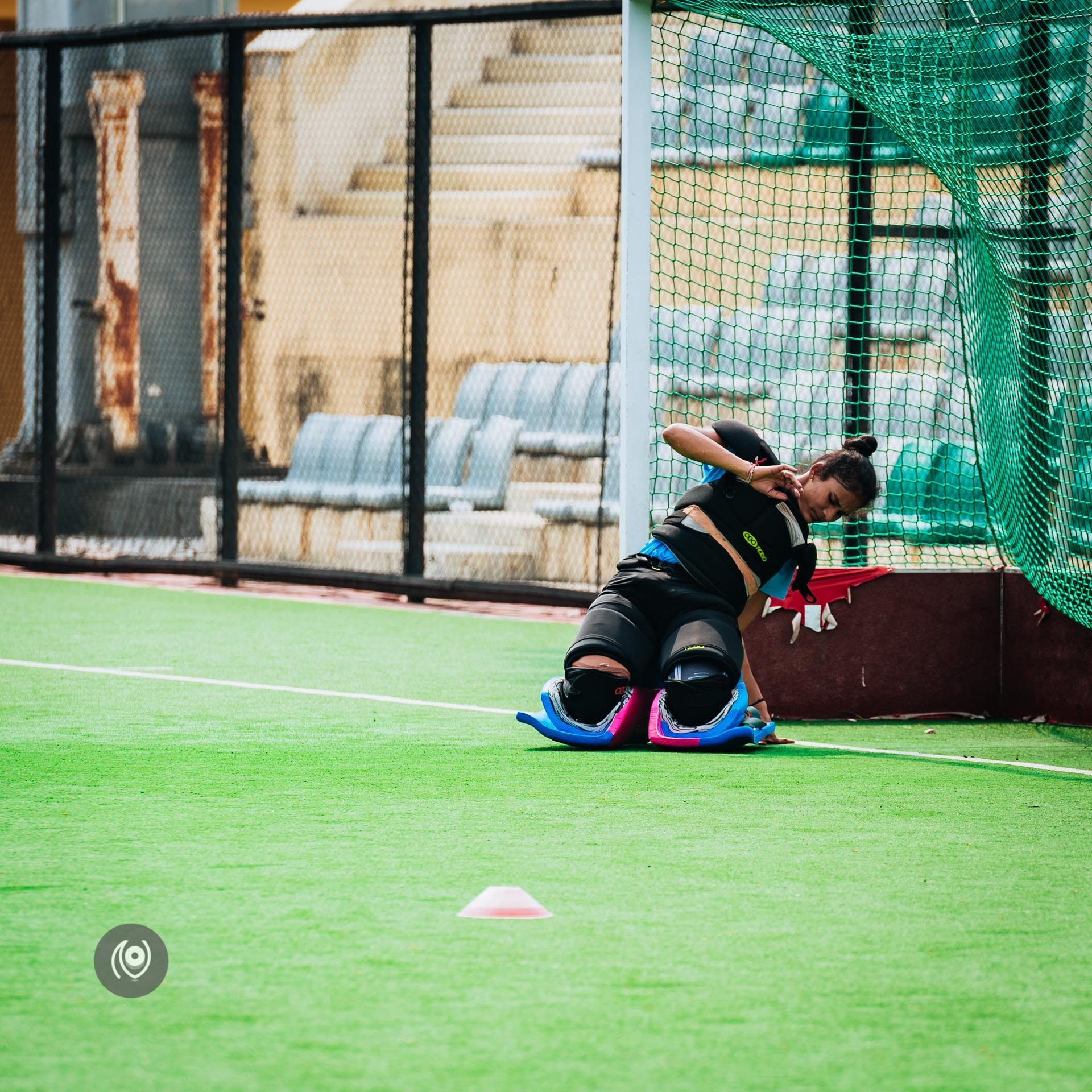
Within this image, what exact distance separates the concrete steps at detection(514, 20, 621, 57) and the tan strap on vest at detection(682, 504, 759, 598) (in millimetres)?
8519

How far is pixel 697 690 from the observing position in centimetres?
534

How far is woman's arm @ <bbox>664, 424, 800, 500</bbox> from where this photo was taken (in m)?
5.49

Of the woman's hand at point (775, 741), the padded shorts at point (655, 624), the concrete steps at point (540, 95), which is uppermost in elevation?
the concrete steps at point (540, 95)

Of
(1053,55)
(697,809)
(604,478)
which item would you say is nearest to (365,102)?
(604,478)

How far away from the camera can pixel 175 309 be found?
1280 cm

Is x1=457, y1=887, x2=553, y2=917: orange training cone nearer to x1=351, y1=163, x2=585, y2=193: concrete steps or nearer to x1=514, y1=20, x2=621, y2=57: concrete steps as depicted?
x1=351, y1=163, x2=585, y2=193: concrete steps

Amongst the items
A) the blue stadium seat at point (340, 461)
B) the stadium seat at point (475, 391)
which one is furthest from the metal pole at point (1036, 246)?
the blue stadium seat at point (340, 461)

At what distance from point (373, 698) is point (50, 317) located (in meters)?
5.71

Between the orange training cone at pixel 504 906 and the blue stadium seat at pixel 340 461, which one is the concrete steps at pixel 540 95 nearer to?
the blue stadium seat at pixel 340 461

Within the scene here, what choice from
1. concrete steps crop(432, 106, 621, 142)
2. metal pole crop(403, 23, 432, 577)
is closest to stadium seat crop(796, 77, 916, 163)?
metal pole crop(403, 23, 432, 577)

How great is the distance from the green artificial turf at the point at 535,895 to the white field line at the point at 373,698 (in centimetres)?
11

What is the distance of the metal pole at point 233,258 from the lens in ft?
34.9

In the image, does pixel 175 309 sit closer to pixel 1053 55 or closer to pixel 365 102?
pixel 365 102

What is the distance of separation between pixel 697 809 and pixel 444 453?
250 inches
